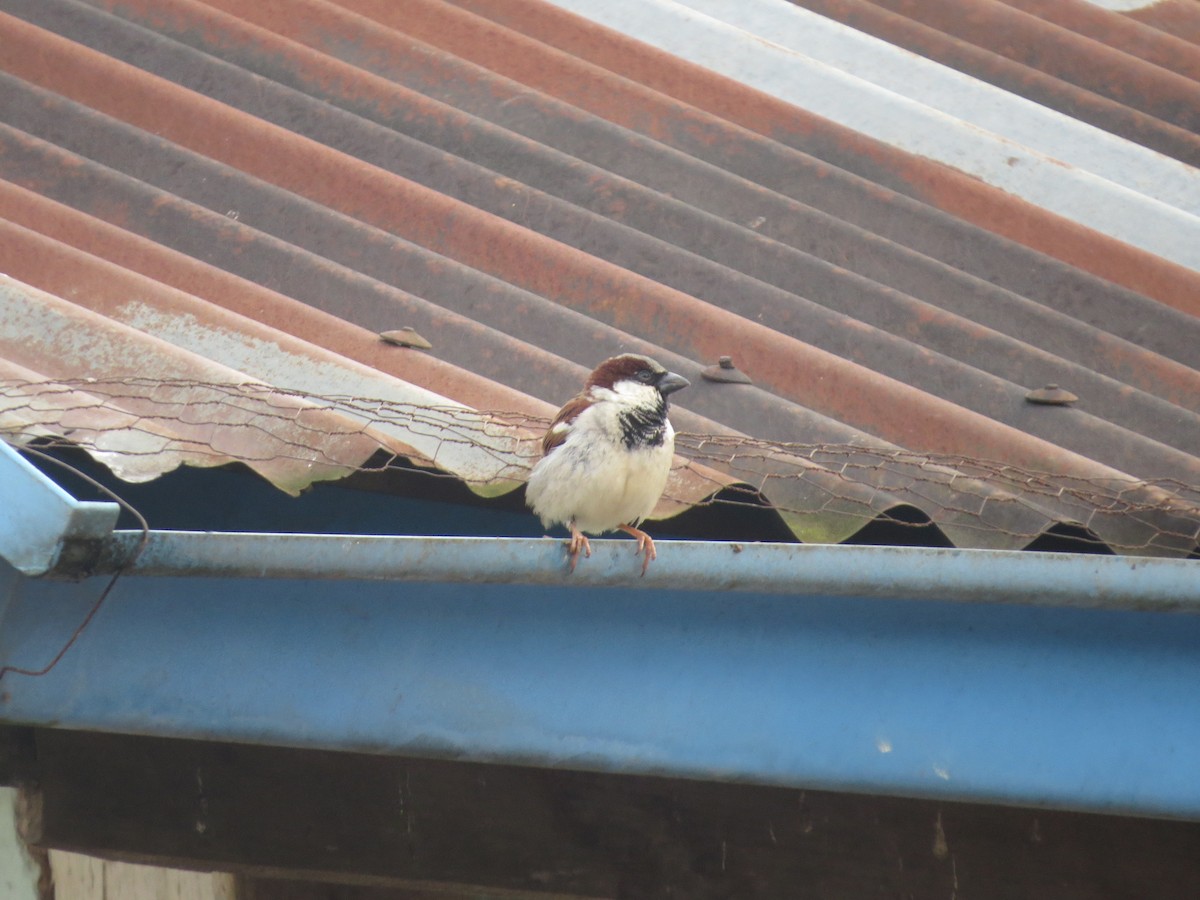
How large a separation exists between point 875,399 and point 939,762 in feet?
3.28

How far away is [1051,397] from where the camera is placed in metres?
2.36

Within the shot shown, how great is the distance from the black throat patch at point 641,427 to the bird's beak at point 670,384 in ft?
0.23

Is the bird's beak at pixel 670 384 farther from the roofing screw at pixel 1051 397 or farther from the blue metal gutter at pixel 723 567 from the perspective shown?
the blue metal gutter at pixel 723 567

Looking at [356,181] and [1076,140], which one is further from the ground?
[1076,140]

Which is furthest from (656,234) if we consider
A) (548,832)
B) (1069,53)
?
(1069,53)

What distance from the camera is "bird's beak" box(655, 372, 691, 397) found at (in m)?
2.16

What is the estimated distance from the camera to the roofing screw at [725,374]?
90.6 inches

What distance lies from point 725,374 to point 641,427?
32cm

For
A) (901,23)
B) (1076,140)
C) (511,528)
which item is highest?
(901,23)

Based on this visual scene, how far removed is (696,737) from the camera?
1.40m

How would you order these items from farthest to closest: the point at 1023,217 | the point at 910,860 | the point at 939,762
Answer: the point at 1023,217 → the point at 910,860 → the point at 939,762

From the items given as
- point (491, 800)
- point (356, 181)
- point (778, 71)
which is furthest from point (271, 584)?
point (778, 71)

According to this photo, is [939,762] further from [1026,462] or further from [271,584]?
[1026,462]

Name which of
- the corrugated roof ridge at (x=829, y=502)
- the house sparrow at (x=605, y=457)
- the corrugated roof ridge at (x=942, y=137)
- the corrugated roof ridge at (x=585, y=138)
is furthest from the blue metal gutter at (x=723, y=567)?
the corrugated roof ridge at (x=942, y=137)
